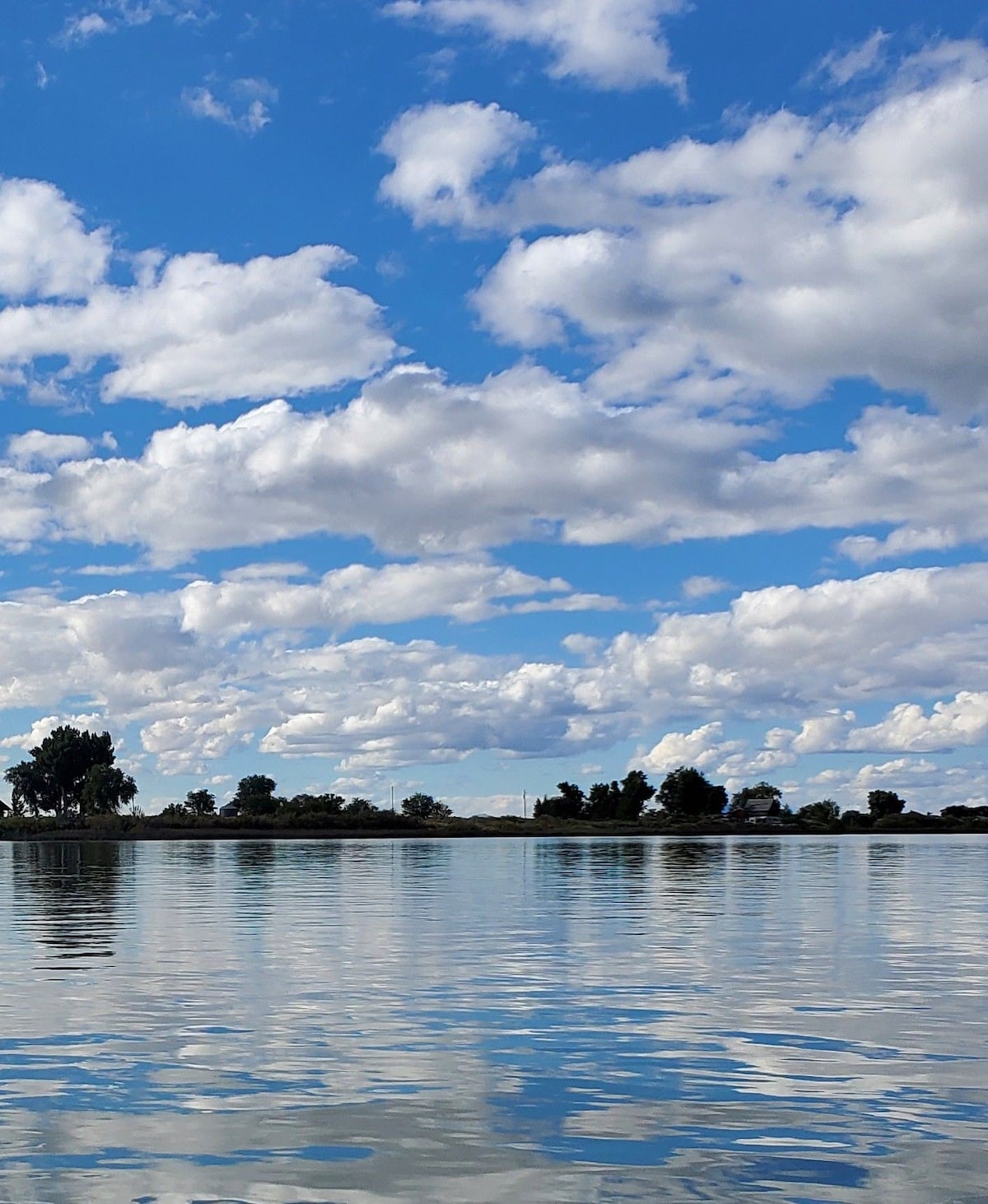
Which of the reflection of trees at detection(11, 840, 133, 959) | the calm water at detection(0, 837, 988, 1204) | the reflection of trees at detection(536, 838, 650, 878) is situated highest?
the calm water at detection(0, 837, 988, 1204)

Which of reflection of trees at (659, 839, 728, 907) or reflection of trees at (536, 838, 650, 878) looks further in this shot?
reflection of trees at (536, 838, 650, 878)

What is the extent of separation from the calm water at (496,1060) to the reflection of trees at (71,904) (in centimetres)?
52

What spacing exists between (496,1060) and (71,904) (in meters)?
47.2

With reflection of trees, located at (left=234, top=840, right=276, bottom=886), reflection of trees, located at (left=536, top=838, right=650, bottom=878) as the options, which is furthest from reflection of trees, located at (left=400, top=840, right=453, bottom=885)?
reflection of trees, located at (left=234, top=840, right=276, bottom=886)

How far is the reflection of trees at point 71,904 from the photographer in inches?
1736

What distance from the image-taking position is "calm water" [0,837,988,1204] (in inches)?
628

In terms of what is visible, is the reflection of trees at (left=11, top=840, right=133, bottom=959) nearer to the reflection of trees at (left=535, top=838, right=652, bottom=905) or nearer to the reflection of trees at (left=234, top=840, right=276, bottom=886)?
the reflection of trees at (left=234, top=840, right=276, bottom=886)

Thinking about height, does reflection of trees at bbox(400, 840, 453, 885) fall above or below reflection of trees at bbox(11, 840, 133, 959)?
below

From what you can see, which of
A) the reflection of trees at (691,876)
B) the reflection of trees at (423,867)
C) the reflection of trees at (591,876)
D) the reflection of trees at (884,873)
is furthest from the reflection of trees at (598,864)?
the reflection of trees at (884,873)

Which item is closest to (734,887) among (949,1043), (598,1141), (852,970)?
(852,970)

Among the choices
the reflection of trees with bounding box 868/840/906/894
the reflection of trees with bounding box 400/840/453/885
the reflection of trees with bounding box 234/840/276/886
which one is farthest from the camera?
the reflection of trees with bounding box 400/840/453/885

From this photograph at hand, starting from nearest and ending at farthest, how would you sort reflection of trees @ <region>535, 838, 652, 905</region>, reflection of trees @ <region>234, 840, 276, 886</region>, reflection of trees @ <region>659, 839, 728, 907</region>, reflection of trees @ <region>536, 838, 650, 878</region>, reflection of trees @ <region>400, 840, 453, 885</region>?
reflection of trees @ <region>659, 839, 728, 907</region> → reflection of trees @ <region>535, 838, 652, 905</region> → reflection of trees @ <region>234, 840, 276, 886</region> → reflection of trees @ <region>400, 840, 453, 885</region> → reflection of trees @ <region>536, 838, 650, 878</region>

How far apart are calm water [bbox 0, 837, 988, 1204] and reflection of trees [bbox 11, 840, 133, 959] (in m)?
0.52

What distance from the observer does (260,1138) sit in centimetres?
1764
